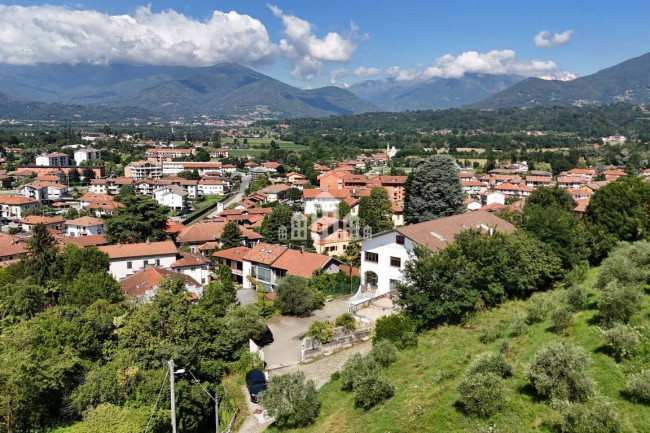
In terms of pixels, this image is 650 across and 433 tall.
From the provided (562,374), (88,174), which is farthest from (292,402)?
(88,174)

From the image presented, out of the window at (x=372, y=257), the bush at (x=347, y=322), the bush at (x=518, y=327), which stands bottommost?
the bush at (x=347, y=322)

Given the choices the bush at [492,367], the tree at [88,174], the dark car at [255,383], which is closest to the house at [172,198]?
the tree at [88,174]

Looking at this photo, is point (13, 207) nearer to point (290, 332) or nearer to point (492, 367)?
point (290, 332)

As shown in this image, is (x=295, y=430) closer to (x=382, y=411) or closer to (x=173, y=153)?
(x=382, y=411)

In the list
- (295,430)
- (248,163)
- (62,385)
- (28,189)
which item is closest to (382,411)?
(295,430)

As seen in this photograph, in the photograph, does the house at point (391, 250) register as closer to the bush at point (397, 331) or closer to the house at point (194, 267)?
the bush at point (397, 331)

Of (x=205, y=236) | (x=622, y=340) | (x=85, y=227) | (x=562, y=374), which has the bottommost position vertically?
(x=85, y=227)
